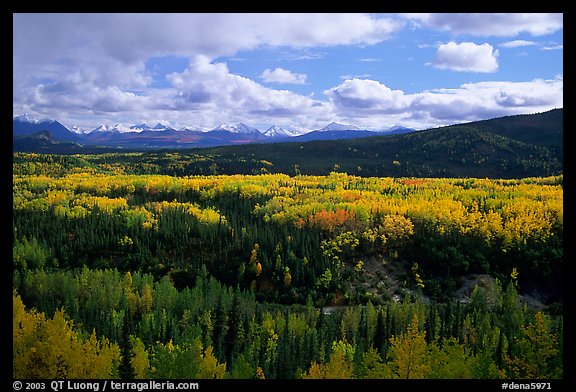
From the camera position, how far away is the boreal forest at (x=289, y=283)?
137 ft

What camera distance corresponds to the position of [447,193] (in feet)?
458

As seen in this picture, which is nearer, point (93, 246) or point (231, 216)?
Answer: point (93, 246)

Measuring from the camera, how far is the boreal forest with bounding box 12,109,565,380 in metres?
41.9

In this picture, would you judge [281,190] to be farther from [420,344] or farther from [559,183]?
[420,344]

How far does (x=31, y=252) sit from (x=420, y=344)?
94857 millimetres

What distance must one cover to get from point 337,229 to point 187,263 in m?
40.9

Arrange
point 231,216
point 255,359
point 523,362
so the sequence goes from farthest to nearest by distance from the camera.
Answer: point 231,216 < point 255,359 < point 523,362

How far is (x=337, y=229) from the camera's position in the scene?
115875 mm

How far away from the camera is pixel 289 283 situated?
95062mm

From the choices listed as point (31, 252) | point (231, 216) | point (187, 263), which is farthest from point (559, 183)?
point (31, 252)
